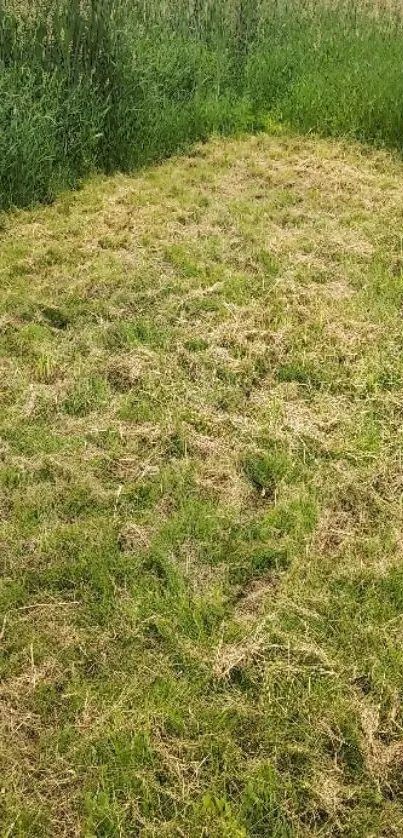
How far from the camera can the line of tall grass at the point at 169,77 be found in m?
5.47

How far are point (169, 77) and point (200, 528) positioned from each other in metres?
4.74

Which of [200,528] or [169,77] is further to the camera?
[169,77]

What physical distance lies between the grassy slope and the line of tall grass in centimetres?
88

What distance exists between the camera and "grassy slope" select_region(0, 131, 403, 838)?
2.11 m

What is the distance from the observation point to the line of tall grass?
5.47 meters

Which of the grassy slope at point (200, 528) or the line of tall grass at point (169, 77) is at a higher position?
the line of tall grass at point (169, 77)

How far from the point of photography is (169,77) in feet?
21.0

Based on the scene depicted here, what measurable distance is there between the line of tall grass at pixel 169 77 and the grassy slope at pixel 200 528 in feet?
2.88

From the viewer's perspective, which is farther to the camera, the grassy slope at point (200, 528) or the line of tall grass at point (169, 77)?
the line of tall grass at point (169, 77)

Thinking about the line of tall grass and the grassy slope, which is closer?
the grassy slope

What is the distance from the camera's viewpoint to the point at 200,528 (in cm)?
287

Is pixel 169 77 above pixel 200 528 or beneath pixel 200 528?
above

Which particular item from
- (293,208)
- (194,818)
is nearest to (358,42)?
(293,208)

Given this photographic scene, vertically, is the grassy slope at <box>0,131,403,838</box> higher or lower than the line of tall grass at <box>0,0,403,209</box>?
lower
